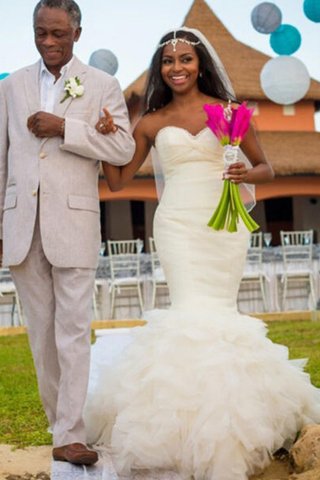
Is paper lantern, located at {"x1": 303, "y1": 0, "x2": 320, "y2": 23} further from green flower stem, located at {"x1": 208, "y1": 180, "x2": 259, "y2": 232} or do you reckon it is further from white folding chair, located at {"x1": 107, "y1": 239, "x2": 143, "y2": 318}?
green flower stem, located at {"x1": 208, "y1": 180, "x2": 259, "y2": 232}

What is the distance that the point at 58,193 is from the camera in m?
4.02

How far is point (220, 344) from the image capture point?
3.91 metres

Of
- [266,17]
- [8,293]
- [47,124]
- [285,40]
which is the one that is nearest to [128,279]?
[8,293]

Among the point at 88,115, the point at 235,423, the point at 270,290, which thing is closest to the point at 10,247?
the point at 88,115

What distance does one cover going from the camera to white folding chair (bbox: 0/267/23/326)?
14461mm

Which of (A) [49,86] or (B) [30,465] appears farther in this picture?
(A) [49,86]

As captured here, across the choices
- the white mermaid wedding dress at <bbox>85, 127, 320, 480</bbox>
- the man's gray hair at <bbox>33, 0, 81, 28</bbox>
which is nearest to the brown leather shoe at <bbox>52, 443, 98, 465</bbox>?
the white mermaid wedding dress at <bbox>85, 127, 320, 480</bbox>

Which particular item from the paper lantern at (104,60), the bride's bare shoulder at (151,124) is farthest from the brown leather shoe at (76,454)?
the paper lantern at (104,60)

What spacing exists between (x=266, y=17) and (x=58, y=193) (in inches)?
407

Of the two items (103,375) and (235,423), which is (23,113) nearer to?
(103,375)

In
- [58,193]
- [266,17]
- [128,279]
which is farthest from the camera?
[128,279]

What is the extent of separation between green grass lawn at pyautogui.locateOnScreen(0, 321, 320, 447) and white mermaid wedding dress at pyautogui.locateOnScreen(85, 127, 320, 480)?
30.8 inches

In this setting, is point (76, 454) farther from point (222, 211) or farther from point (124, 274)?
point (124, 274)

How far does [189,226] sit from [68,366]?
0.98 metres
